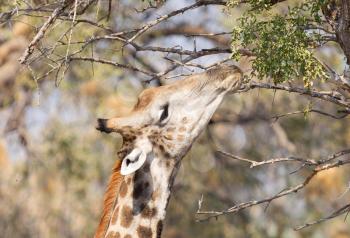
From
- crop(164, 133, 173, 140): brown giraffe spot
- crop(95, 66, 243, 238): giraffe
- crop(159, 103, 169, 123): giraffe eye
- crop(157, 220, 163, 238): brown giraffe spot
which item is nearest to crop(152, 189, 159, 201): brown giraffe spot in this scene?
crop(95, 66, 243, 238): giraffe

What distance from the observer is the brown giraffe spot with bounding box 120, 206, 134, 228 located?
6236mm

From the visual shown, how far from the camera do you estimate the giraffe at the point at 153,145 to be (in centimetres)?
623

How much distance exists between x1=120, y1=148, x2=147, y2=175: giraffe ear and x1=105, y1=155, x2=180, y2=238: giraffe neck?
0.25 m

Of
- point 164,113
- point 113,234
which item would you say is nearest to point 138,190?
point 113,234

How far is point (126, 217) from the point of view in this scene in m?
6.25

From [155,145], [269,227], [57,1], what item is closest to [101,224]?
[155,145]

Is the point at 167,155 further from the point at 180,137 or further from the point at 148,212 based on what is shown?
the point at 148,212

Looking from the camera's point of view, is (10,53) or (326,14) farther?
(10,53)

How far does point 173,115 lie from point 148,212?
816 mm

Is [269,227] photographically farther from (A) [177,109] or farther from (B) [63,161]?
(A) [177,109]

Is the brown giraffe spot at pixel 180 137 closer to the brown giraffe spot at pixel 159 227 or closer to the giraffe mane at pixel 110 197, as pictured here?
the giraffe mane at pixel 110 197

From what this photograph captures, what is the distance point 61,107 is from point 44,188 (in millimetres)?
5075

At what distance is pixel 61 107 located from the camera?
17.1m

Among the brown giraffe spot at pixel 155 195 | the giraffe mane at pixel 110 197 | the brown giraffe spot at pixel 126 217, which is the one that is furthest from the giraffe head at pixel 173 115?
the brown giraffe spot at pixel 126 217
